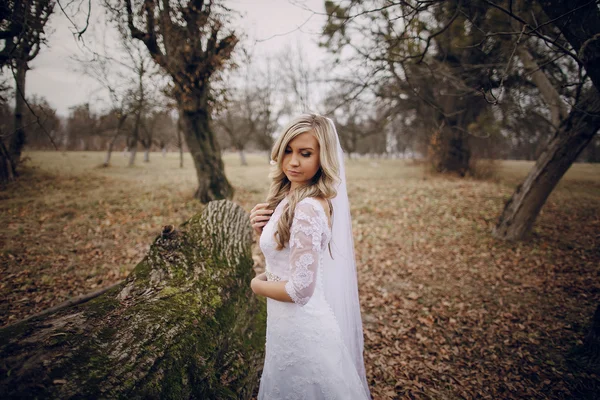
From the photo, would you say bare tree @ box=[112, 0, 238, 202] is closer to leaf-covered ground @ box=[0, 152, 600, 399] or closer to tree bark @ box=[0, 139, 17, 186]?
leaf-covered ground @ box=[0, 152, 600, 399]

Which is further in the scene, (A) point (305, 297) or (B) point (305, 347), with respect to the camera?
(B) point (305, 347)

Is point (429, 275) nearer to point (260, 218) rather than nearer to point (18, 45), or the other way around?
point (260, 218)

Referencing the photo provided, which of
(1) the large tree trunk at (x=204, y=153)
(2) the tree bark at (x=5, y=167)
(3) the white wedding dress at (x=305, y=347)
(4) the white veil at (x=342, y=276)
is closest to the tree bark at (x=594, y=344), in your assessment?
(4) the white veil at (x=342, y=276)

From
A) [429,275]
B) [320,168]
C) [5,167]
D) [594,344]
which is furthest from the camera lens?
[5,167]

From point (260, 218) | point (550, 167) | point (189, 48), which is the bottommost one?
point (260, 218)

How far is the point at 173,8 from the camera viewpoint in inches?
275

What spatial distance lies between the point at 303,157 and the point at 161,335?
1803mm

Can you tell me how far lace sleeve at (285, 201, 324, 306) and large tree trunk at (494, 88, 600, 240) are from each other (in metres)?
5.72

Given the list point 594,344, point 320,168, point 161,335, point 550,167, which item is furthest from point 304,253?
point 550,167

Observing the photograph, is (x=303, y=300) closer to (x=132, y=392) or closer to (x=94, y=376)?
(x=132, y=392)

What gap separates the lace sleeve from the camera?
155 centimetres

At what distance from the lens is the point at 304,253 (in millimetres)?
1550

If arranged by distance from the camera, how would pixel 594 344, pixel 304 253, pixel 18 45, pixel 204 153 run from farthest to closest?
pixel 204 153, pixel 18 45, pixel 594 344, pixel 304 253

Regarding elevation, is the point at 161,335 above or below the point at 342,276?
below
